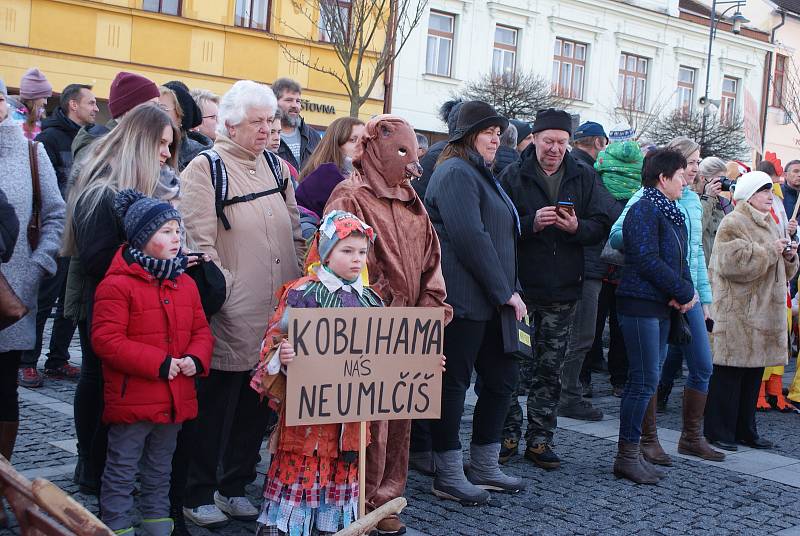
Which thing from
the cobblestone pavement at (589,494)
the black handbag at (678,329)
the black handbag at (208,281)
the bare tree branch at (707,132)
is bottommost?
the cobblestone pavement at (589,494)

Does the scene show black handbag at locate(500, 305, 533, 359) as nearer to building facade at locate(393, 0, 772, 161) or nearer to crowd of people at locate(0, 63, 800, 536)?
crowd of people at locate(0, 63, 800, 536)

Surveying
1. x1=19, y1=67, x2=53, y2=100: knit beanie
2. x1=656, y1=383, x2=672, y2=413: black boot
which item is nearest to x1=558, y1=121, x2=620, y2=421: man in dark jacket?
x1=656, y1=383, x2=672, y2=413: black boot

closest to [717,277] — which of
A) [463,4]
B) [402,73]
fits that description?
[402,73]

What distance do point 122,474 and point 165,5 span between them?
18677 millimetres

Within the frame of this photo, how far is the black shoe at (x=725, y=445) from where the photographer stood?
23.2ft

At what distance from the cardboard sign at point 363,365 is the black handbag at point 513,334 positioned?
3.24 ft

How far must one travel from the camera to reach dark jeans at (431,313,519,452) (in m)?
5.36

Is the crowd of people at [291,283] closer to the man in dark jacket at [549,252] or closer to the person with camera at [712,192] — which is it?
the man in dark jacket at [549,252]

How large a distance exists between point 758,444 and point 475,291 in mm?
3180

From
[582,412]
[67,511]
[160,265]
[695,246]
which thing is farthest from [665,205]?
[67,511]

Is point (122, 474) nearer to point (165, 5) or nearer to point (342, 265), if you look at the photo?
point (342, 265)

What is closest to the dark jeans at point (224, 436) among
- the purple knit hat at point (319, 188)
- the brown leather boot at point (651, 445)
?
the purple knit hat at point (319, 188)

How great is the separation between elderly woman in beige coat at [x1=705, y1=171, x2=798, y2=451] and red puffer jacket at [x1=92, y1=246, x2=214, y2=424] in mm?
4441

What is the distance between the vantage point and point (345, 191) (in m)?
4.89
